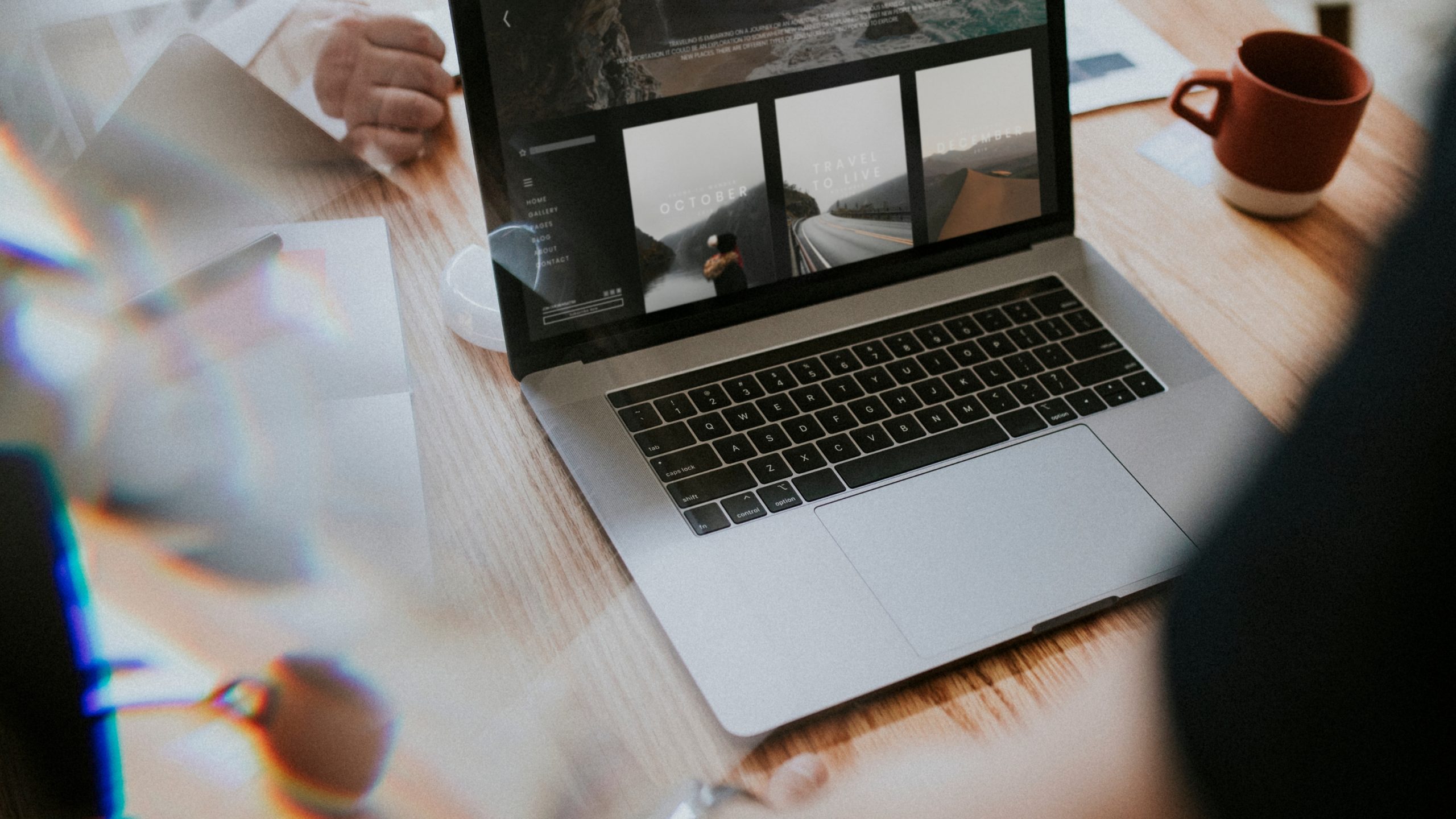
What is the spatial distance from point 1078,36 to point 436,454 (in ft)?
2.48

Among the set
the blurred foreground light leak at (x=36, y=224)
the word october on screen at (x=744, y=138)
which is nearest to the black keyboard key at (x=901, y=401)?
the word october on screen at (x=744, y=138)

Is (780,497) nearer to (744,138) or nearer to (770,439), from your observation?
(770,439)

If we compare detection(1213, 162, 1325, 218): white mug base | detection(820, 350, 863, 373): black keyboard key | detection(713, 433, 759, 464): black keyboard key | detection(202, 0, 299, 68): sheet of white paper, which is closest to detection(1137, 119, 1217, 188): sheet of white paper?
detection(1213, 162, 1325, 218): white mug base

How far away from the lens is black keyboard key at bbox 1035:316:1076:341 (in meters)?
0.66

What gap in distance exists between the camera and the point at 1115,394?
2.06ft

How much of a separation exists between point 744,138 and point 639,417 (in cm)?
20

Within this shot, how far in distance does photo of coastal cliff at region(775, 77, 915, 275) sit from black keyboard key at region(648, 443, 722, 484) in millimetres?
159

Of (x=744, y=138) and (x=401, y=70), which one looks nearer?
(x=744, y=138)

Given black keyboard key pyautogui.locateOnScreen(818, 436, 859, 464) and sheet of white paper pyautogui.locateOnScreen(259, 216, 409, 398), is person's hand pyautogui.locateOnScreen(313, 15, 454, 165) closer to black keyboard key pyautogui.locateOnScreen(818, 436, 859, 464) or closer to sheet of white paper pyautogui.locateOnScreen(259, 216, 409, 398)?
sheet of white paper pyautogui.locateOnScreen(259, 216, 409, 398)

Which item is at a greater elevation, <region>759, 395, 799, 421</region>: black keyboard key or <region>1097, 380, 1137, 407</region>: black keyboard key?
<region>759, 395, 799, 421</region>: black keyboard key

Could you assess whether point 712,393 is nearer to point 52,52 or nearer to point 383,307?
point 383,307

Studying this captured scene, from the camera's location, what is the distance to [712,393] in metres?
0.61

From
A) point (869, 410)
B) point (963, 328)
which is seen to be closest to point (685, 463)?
point (869, 410)

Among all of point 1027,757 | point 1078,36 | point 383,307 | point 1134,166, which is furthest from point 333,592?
point 1078,36
